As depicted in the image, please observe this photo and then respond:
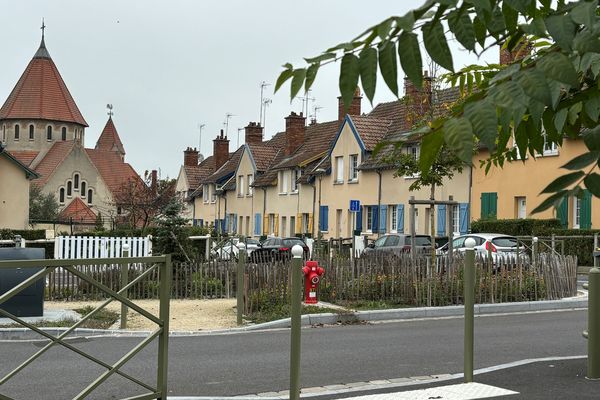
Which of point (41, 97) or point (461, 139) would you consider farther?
point (41, 97)

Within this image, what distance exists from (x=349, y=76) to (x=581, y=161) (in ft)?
2.67

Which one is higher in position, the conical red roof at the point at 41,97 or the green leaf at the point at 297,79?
the conical red roof at the point at 41,97

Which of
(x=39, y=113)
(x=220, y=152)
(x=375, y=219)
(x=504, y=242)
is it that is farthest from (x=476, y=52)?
(x=39, y=113)

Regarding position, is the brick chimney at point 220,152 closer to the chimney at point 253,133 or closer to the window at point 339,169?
the chimney at point 253,133

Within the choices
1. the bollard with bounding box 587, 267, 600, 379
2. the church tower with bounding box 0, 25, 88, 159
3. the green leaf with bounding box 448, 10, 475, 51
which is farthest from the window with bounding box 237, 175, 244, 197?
the green leaf with bounding box 448, 10, 475, 51

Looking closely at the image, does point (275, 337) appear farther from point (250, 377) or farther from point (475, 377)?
point (475, 377)

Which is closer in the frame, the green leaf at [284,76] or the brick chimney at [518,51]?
the green leaf at [284,76]

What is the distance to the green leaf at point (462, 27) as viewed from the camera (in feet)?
9.03

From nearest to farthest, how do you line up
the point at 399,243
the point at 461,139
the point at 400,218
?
1. the point at 461,139
2. the point at 399,243
3. the point at 400,218

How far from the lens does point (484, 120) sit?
8.35ft

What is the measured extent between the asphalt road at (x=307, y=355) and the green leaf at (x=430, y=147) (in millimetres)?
3154

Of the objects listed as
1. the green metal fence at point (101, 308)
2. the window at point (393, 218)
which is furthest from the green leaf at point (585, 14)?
the window at point (393, 218)

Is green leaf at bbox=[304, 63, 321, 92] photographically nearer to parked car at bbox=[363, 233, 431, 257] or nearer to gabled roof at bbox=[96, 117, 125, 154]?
parked car at bbox=[363, 233, 431, 257]

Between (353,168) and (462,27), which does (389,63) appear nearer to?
(462,27)
